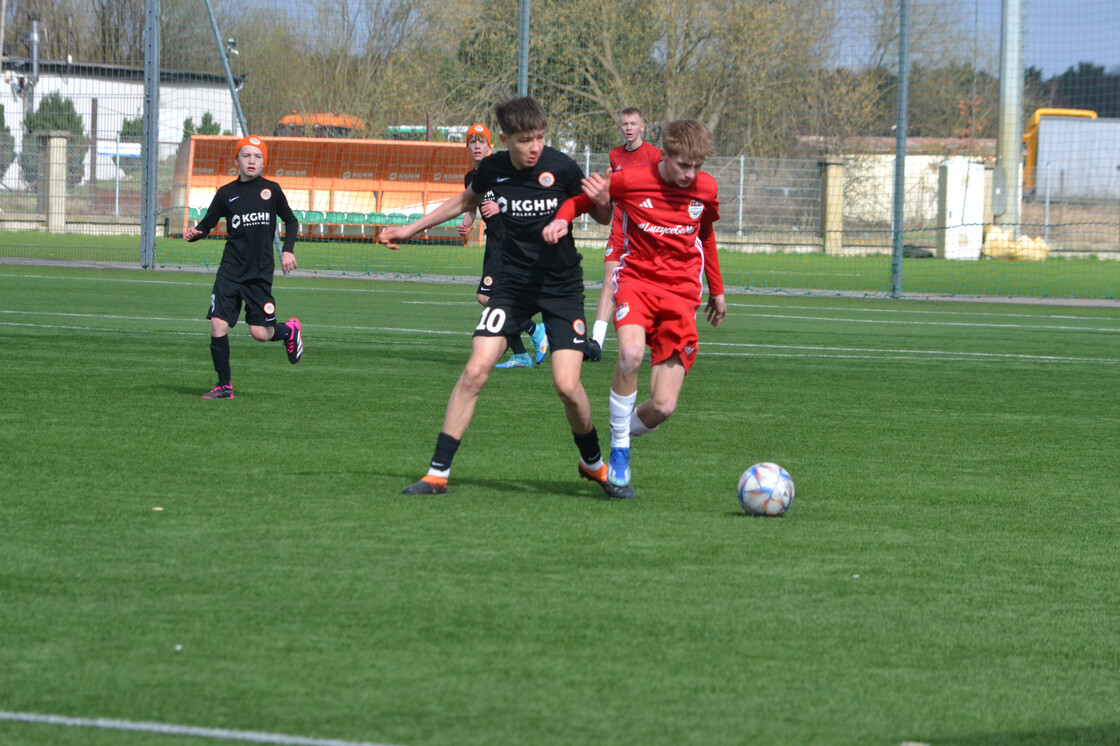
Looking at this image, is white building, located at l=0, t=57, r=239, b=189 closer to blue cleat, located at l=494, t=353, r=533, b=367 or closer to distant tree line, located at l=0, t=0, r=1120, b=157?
distant tree line, located at l=0, t=0, r=1120, b=157

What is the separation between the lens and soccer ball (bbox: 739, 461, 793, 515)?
618 cm

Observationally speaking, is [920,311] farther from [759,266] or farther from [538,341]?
[538,341]

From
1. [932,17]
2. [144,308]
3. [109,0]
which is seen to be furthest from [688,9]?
[144,308]

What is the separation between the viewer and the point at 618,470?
659 cm

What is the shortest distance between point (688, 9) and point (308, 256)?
8.80m

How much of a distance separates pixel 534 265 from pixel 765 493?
Result: 1571 millimetres

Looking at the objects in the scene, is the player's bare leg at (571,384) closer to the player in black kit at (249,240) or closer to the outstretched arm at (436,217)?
the outstretched arm at (436,217)

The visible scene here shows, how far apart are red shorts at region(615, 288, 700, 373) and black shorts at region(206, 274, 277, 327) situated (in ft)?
13.8

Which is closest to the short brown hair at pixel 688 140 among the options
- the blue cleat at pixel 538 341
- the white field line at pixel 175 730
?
the white field line at pixel 175 730

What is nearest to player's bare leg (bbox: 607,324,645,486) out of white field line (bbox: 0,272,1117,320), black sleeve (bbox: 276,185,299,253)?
black sleeve (bbox: 276,185,299,253)

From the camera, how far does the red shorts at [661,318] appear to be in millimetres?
6848

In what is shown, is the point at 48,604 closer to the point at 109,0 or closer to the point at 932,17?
the point at 932,17

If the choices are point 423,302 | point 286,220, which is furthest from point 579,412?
point 423,302

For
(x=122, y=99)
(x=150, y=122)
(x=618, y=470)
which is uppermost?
(x=122, y=99)
